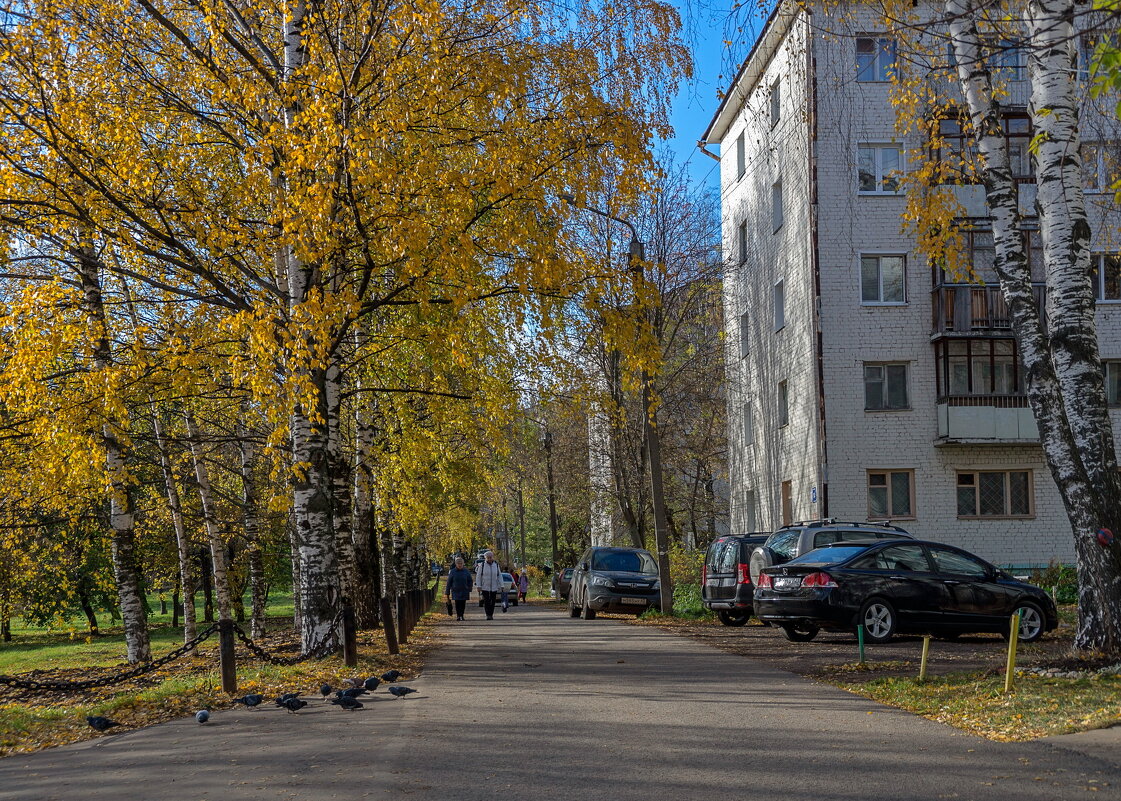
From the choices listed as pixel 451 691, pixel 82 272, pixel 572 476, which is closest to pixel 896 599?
pixel 451 691

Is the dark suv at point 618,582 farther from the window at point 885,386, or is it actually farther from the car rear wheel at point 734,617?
the window at point 885,386

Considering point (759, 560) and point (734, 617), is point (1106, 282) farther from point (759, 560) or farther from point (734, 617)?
point (759, 560)

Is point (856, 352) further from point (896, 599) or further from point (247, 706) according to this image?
point (247, 706)

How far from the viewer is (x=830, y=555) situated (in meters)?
17.2

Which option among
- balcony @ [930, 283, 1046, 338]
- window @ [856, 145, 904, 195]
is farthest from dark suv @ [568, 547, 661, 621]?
window @ [856, 145, 904, 195]

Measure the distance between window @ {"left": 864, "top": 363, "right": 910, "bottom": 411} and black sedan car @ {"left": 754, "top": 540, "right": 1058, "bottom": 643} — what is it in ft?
49.8

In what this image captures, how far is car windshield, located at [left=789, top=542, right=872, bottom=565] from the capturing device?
1697 centimetres

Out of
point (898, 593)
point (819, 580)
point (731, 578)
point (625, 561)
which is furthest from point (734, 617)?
point (819, 580)

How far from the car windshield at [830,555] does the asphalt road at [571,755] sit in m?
5.02

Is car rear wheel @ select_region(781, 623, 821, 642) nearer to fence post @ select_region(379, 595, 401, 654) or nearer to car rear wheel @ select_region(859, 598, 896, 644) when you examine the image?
car rear wheel @ select_region(859, 598, 896, 644)

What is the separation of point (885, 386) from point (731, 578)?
1239cm

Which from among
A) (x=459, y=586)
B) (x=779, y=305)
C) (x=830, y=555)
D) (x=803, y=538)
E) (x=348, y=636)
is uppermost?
(x=779, y=305)

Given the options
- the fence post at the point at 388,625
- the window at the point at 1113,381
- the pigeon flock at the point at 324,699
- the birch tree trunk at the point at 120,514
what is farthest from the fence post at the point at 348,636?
the window at the point at 1113,381

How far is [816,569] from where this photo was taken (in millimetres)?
16734
